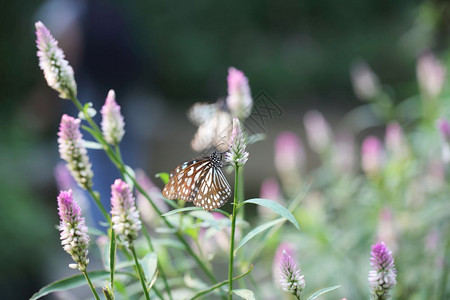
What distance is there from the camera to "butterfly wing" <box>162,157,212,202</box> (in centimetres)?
90

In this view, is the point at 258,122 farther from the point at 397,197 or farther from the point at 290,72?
the point at 290,72

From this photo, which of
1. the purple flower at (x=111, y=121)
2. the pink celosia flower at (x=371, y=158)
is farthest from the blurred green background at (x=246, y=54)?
the purple flower at (x=111, y=121)

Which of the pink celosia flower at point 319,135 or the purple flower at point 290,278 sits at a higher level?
the pink celosia flower at point 319,135

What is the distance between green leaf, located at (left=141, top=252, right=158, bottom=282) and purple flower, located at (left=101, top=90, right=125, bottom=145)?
235 millimetres

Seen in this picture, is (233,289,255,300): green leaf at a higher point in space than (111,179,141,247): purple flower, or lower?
lower

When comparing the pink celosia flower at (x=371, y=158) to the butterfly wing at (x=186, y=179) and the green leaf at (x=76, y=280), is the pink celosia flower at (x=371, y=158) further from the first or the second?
the green leaf at (x=76, y=280)

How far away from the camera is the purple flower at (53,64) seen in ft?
3.01

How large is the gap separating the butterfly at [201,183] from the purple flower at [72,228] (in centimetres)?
15

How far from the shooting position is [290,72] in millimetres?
9055

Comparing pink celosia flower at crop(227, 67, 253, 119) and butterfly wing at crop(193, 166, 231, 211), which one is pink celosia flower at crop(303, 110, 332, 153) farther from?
butterfly wing at crop(193, 166, 231, 211)

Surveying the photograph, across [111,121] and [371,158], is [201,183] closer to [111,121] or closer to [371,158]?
[111,121]

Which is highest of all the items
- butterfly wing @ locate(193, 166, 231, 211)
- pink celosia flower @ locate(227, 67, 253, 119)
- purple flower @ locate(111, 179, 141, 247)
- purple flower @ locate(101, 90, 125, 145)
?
pink celosia flower @ locate(227, 67, 253, 119)

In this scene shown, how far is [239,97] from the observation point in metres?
1.13

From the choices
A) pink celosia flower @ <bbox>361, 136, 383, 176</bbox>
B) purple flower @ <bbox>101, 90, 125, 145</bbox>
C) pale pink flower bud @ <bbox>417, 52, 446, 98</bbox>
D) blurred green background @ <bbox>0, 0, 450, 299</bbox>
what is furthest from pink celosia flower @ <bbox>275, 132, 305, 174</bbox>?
blurred green background @ <bbox>0, 0, 450, 299</bbox>
